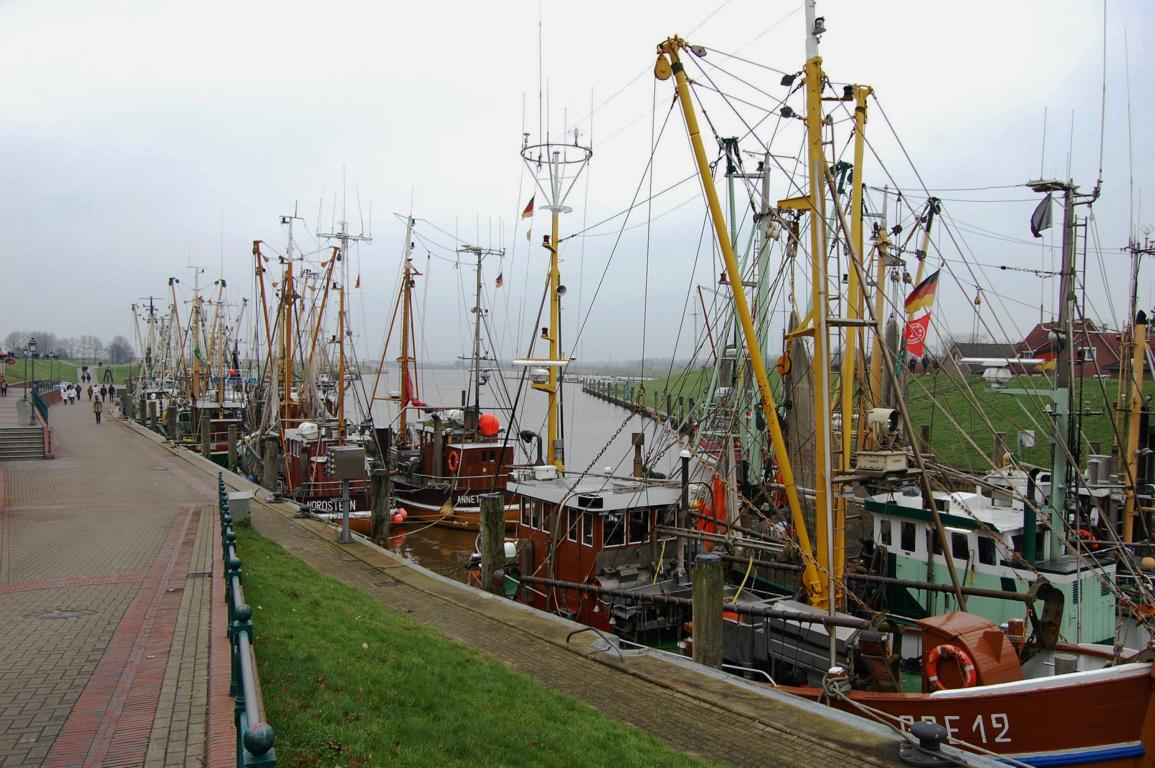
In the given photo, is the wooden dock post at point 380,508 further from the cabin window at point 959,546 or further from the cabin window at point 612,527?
the cabin window at point 959,546

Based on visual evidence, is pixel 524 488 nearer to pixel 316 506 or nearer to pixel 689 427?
pixel 689 427

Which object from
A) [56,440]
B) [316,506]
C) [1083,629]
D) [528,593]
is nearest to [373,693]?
[528,593]

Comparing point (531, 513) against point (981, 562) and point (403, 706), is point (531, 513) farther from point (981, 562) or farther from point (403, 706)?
point (403, 706)

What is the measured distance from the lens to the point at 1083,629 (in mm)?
14945

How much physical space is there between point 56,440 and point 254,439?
28.7 feet

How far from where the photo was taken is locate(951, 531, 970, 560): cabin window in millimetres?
16859

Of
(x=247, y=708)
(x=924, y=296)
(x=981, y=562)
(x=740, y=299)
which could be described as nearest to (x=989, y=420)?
(x=924, y=296)

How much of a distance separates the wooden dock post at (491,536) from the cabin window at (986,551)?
1002cm

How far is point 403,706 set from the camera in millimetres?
8336

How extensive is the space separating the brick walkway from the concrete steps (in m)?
9.37

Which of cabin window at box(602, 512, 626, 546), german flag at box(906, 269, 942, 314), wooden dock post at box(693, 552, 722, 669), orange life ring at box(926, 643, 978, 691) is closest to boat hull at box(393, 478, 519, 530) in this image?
cabin window at box(602, 512, 626, 546)

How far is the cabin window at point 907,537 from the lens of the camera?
18250 mm

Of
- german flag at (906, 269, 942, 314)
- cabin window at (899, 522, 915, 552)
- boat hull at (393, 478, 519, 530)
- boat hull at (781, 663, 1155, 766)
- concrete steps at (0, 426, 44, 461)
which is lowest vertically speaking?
boat hull at (393, 478, 519, 530)

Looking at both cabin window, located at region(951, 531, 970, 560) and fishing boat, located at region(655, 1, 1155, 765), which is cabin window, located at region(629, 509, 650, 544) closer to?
fishing boat, located at region(655, 1, 1155, 765)
